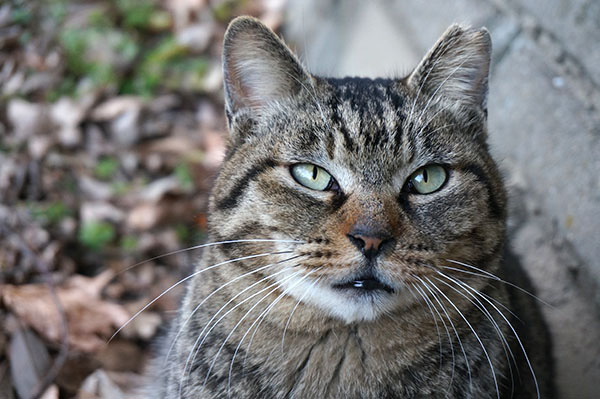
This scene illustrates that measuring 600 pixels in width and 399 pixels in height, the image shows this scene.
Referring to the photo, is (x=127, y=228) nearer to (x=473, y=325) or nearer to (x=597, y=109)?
(x=473, y=325)

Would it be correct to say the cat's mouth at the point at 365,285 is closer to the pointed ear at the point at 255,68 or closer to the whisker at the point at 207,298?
the whisker at the point at 207,298

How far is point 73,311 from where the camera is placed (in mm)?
3291

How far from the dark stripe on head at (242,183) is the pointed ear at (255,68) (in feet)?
0.97

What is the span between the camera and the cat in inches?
77.7

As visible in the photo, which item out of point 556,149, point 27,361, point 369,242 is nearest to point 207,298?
point 369,242

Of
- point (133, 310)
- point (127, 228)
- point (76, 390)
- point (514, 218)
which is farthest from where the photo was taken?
point (127, 228)

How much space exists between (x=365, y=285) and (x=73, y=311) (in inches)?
78.9

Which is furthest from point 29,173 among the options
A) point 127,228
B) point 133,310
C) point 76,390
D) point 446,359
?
point 446,359

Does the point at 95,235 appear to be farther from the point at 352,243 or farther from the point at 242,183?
the point at 352,243

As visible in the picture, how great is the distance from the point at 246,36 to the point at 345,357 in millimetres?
1240

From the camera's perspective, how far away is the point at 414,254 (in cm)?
193

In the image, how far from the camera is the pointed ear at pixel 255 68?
2287 millimetres

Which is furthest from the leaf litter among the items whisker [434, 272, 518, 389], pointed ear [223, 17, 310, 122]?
whisker [434, 272, 518, 389]

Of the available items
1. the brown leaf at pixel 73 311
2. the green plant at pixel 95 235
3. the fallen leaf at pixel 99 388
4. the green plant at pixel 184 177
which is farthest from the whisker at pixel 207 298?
the green plant at pixel 184 177
